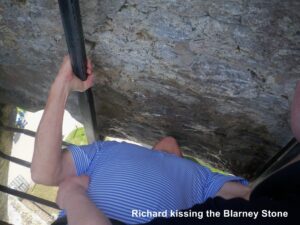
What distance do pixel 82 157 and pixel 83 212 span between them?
326 millimetres

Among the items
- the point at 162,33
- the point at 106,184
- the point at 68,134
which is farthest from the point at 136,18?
the point at 68,134

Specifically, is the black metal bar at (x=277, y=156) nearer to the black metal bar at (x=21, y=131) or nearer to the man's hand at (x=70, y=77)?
the man's hand at (x=70, y=77)

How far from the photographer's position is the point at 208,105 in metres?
1.43

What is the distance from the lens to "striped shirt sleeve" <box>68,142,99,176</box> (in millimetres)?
1261

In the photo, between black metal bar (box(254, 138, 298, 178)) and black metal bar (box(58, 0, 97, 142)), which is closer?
black metal bar (box(58, 0, 97, 142))

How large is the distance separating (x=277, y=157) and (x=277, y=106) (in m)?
0.39

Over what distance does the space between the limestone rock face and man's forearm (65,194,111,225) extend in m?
0.55

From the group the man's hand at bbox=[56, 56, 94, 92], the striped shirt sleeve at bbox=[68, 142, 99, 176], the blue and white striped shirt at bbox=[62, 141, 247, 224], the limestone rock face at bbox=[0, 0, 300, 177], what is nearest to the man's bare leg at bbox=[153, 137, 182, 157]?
the limestone rock face at bbox=[0, 0, 300, 177]

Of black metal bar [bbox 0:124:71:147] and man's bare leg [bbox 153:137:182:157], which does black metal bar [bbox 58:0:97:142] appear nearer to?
man's bare leg [bbox 153:137:182:157]

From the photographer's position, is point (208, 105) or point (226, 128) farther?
point (226, 128)

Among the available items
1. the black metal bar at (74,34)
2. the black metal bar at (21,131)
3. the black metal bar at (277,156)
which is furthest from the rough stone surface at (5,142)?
the black metal bar at (277,156)

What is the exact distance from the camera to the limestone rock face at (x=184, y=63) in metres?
1.06

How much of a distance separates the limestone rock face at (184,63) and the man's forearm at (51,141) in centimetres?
24

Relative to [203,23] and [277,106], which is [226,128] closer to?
[277,106]
